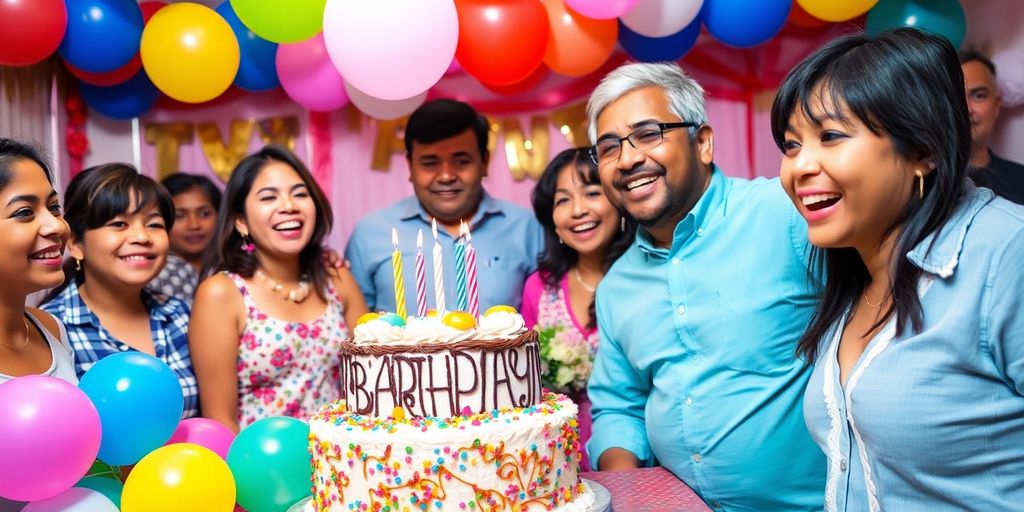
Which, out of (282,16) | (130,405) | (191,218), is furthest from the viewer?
(191,218)

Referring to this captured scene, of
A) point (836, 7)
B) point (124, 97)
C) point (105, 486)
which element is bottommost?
point (105, 486)

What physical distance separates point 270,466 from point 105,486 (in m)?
0.44

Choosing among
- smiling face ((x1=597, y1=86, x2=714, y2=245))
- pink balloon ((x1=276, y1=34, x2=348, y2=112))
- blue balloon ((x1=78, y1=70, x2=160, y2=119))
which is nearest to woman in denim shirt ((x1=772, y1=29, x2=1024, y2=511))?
Result: smiling face ((x1=597, y1=86, x2=714, y2=245))

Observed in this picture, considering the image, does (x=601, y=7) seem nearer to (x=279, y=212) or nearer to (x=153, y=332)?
(x=279, y=212)

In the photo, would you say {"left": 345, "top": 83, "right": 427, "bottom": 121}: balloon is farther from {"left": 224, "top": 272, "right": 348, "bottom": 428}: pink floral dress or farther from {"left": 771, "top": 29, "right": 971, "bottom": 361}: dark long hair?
{"left": 771, "top": 29, "right": 971, "bottom": 361}: dark long hair

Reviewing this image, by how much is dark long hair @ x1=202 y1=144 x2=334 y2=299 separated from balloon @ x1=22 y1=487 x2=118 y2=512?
114cm

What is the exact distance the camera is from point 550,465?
80.6 inches

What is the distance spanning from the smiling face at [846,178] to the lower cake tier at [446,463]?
2.55 ft

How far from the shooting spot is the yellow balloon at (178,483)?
6.75 ft

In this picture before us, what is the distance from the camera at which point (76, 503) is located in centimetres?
204

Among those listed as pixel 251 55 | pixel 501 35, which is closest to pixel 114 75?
pixel 251 55

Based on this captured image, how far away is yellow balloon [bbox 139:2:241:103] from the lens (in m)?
3.65

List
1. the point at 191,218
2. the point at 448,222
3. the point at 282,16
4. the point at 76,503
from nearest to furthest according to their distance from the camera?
the point at 76,503
the point at 282,16
the point at 448,222
the point at 191,218

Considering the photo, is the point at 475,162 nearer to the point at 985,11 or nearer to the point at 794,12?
the point at 794,12
